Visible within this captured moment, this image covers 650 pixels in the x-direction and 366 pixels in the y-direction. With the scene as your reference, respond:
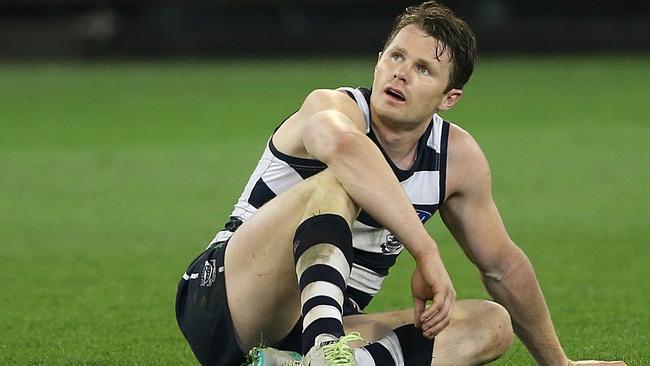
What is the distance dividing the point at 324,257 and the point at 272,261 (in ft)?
0.98

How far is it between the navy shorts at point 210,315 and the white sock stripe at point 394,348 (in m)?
0.53

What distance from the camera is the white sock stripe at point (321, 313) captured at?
4047 mm

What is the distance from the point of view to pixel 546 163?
12719 mm

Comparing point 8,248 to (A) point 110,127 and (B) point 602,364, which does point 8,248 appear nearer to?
(B) point 602,364

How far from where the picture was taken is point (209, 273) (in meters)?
4.60

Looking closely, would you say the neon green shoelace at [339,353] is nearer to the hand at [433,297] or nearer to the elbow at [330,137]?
the hand at [433,297]

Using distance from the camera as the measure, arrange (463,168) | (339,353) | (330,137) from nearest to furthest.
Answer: (339,353) → (330,137) → (463,168)

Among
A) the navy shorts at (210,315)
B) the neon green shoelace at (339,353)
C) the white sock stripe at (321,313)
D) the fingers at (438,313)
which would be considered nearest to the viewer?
the neon green shoelace at (339,353)

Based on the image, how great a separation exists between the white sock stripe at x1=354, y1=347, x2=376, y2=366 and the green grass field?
1.25 m

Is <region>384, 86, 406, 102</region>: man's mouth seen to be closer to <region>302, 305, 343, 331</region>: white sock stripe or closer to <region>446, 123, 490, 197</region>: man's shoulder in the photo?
<region>446, 123, 490, 197</region>: man's shoulder

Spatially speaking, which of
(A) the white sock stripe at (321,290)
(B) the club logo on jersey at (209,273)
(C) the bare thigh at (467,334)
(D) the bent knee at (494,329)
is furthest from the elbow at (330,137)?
(D) the bent knee at (494,329)

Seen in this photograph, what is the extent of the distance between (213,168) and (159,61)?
13869 mm

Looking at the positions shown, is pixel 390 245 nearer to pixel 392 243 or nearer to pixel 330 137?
pixel 392 243

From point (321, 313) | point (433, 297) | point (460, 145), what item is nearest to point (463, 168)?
point (460, 145)
